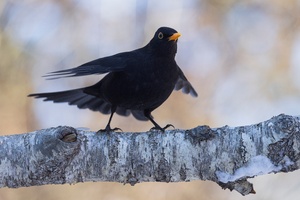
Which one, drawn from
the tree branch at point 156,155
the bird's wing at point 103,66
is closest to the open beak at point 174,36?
the bird's wing at point 103,66

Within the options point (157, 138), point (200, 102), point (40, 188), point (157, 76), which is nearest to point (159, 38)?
point (157, 76)

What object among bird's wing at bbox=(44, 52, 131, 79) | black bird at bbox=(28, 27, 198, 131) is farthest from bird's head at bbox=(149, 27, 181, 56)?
bird's wing at bbox=(44, 52, 131, 79)

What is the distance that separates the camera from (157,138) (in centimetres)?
281

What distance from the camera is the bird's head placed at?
3799 millimetres

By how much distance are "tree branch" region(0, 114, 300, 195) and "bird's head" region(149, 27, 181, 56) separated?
43.0 inches

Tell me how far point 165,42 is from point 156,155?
133 centimetres

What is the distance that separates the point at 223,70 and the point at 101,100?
7.72 feet

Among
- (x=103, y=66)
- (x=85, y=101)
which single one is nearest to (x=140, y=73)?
(x=103, y=66)

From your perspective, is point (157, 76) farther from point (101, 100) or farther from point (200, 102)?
point (200, 102)

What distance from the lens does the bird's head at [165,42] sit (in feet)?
12.5

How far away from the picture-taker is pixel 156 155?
2.75 meters

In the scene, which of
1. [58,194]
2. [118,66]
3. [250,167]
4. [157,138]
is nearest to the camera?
[250,167]

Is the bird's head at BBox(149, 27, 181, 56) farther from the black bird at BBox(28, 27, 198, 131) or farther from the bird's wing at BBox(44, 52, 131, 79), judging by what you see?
the bird's wing at BBox(44, 52, 131, 79)

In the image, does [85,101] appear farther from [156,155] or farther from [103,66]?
[156,155]
